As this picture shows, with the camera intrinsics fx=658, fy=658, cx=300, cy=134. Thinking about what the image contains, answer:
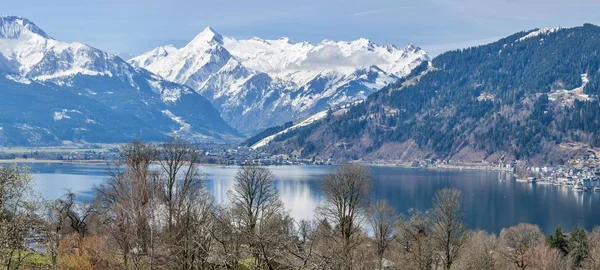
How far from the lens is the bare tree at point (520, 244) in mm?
44938

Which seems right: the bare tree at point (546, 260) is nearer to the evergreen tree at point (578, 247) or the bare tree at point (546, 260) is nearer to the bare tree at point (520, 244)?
the bare tree at point (520, 244)

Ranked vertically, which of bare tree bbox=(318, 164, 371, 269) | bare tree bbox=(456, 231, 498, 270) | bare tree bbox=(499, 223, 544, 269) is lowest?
bare tree bbox=(499, 223, 544, 269)

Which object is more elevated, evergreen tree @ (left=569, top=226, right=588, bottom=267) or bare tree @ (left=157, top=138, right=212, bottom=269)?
bare tree @ (left=157, top=138, right=212, bottom=269)

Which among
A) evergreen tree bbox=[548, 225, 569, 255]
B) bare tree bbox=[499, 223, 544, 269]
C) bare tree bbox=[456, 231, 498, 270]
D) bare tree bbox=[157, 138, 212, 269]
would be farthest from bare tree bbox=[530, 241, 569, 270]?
bare tree bbox=[157, 138, 212, 269]

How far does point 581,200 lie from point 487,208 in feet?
105

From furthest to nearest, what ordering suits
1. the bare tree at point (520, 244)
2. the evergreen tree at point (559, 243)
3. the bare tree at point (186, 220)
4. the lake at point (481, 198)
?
1. the lake at point (481, 198)
2. the evergreen tree at point (559, 243)
3. the bare tree at point (520, 244)
4. the bare tree at point (186, 220)

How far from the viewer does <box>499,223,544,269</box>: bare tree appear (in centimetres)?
4494

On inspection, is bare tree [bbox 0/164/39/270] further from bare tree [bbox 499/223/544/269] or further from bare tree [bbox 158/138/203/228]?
bare tree [bbox 499/223/544/269]

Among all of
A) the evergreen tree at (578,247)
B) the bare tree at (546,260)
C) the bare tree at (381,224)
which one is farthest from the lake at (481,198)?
the bare tree at (546,260)

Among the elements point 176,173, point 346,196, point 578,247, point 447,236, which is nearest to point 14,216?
point 176,173

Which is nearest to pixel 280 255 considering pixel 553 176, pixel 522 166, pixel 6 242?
pixel 6 242

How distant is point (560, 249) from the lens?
51.3 m

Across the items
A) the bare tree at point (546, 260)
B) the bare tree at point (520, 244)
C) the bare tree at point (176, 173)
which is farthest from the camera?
the bare tree at point (520, 244)

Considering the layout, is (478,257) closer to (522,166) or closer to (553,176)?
(553,176)
